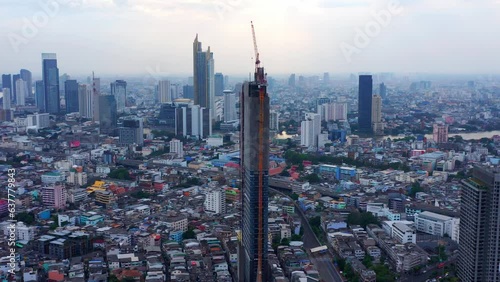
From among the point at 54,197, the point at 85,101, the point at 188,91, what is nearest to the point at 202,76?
the point at 188,91

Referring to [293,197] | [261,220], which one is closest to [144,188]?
[293,197]

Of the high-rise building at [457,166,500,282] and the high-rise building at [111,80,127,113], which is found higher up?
the high-rise building at [111,80,127,113]

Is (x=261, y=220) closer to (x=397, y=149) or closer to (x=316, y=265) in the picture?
(x=316, y=265)

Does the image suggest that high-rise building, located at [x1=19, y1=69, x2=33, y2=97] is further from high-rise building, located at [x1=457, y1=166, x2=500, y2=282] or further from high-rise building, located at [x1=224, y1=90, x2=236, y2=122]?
high-rise building, located at [x1=457, y1=166, x2=500, y2=282]

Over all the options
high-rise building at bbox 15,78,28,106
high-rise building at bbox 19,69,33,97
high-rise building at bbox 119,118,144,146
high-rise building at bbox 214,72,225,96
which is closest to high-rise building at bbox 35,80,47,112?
high-rise building at bbox 15,78,28,106

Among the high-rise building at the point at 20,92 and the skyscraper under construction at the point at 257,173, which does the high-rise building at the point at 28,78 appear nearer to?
the high-rise building at the point at 20,92

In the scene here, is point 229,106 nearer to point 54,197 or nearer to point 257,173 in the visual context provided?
point 54,197
